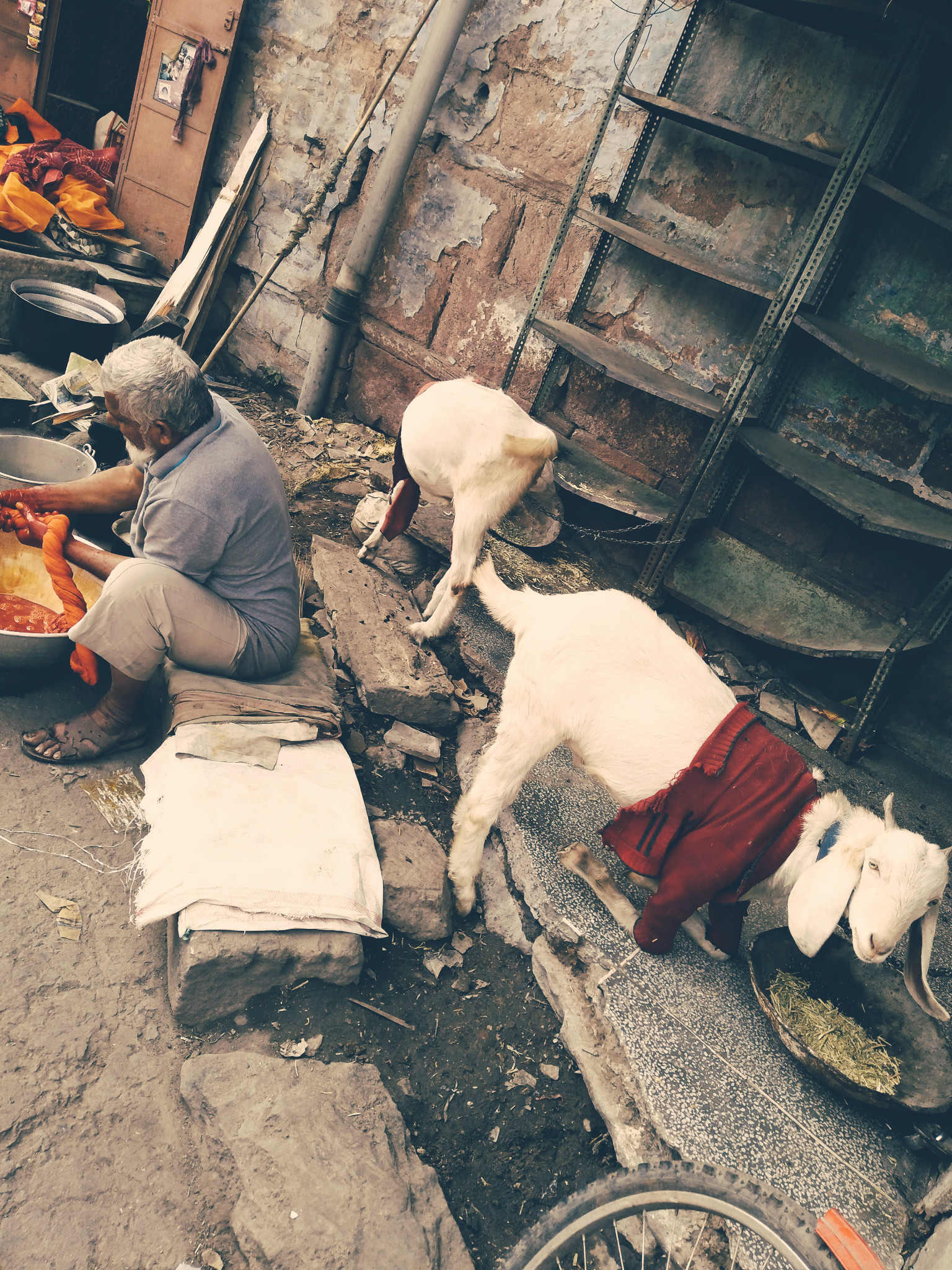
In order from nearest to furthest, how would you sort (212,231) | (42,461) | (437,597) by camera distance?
(42,461)
(437,597)
(212,231)

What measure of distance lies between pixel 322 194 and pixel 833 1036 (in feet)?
23.2

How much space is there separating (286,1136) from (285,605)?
1974 mm

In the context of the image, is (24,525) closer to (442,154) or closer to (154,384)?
(154,384)

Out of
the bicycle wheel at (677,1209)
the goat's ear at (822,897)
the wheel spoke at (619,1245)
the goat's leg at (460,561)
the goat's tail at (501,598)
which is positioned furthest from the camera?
the goat's leg at (460,561)

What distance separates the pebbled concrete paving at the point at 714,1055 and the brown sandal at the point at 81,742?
1710mm

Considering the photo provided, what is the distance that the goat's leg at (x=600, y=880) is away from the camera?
3178mm

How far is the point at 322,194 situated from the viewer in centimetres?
671

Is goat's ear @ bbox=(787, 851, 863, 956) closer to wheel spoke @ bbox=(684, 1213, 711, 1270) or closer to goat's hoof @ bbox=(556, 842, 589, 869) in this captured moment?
wheel spoke @ bbox=(684, 1213, 711, 1270)

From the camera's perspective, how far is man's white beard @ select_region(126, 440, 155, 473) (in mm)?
3059

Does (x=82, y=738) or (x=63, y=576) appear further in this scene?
(x=82, y=738)

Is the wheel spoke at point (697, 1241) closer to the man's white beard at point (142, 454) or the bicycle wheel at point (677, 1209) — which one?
the bicycle wheel at point (677, 1209)

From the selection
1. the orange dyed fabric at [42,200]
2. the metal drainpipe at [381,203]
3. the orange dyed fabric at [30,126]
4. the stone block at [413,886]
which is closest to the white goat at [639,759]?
the stone block at [413,886]

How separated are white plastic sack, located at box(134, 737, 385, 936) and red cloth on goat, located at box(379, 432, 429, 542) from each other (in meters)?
2.10

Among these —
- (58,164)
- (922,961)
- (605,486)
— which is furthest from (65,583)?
(58,164)
